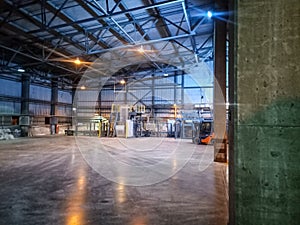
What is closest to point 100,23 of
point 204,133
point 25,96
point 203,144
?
point 204,133

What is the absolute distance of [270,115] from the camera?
48.2 inches

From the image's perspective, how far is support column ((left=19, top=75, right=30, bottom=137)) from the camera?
15.4 meters

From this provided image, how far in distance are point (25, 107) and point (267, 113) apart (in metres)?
18.0

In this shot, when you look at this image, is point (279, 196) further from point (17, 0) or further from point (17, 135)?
point (17, 135)

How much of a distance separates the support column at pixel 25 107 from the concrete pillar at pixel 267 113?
1740 cm

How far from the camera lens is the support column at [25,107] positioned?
15.4 metres

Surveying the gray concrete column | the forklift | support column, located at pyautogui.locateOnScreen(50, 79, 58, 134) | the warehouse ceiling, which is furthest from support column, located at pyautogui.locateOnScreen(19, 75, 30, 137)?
the forklift

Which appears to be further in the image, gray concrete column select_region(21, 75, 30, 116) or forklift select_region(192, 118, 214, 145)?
gray concrete column select_region(21, 75, 30, 116)

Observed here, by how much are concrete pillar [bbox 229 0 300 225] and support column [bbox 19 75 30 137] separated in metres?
17.4

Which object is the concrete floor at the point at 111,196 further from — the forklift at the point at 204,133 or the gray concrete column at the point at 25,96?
the gray concrete column at the point at 25,96

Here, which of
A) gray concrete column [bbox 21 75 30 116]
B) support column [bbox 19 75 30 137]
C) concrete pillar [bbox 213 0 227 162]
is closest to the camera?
concrete pillar [bbox 213 0 227 162]

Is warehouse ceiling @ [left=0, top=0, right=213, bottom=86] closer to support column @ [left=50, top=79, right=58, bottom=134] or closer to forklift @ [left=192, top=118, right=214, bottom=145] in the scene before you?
forklift @ [left=192, top=118, right=214, bottom=145]

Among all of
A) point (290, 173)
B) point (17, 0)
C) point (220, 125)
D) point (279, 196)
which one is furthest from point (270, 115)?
point (17, 0)

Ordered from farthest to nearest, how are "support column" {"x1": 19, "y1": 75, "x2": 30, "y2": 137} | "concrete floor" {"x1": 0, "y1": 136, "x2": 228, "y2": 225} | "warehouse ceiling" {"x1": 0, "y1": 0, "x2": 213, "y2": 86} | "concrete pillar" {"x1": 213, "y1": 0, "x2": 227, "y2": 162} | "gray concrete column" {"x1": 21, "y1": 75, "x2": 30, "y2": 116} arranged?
"gray concrete column" {"x1": 21, "y1": 75, "x2": 30, "y2": 116} < "support column" {"x1": 19, "y1": 75, "x2": 30, "y2": 137} < "warehouse ceiling" {"x1": 0, "y1": 0, "x2": 213, "y2": 86} < "concrete pillar" {"x1": 213, "y1": 0, "x2": 227, "y2": 162} < "concrete floor" {"x1": 0, "y1": 136, "x2": 228, "y2": 225}
